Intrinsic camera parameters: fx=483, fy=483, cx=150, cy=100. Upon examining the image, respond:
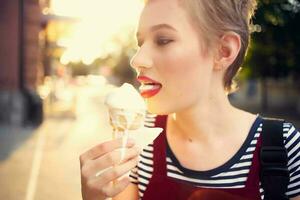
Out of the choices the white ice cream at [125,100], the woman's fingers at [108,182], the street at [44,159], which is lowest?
the street at [44,159]

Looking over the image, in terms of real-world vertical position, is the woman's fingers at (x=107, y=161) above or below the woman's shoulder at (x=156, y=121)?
below

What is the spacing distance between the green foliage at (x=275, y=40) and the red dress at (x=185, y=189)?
40.7 ft

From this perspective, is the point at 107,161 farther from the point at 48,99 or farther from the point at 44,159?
the point at 48,99

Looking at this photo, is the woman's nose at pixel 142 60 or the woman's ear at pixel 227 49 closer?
the woman's nose at pixel 142 60

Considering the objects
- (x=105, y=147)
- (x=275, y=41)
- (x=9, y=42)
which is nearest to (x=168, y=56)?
(x=105, y=147)

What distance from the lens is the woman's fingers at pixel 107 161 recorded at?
5.20ft

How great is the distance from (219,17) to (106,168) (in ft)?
2.41

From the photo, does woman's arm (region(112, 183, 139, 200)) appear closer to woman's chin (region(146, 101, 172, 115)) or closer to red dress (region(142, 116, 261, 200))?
red dress (region(142, 116, 261, 200))

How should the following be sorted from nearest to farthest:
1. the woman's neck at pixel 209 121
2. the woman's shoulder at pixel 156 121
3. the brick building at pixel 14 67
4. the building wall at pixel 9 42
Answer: the woman's neck at pixel 209 121, the woman's shoulder at pixel 156 121, the brick building at pixel 14 67, the building wall at pixel 9 42

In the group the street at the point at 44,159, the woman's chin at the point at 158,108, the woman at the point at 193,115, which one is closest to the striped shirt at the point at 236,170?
the woman at the point at 193,115

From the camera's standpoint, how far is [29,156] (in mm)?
9125

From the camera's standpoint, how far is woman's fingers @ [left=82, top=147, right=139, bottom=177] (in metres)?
1.59

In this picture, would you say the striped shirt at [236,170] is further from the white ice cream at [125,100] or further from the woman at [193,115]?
the white ice cream at [125,100]

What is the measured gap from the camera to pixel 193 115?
1.95m
